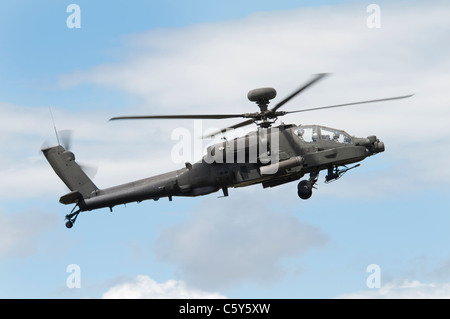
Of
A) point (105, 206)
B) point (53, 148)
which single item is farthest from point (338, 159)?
point (53, 148)

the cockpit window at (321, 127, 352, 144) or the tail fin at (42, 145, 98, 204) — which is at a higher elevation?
the cockpit window at (321, 127, 352, 144)

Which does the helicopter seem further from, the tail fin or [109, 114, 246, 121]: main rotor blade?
the tail fin

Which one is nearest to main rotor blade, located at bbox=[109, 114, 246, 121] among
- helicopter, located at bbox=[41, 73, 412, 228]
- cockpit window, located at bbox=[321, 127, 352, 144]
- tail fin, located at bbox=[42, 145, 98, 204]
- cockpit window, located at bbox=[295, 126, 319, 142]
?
helicopter, located at bbox=[41, 73, 412, 228]

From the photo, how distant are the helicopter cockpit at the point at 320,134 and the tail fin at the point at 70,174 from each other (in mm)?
11402

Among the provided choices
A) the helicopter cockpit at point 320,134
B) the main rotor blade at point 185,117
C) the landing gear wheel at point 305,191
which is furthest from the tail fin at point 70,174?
the helicopter cockpit at point 320,134

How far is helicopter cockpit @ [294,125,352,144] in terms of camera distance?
104 feet

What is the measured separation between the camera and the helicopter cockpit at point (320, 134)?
31.8 meters

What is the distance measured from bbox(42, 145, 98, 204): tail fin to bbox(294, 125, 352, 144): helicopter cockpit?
449 inches

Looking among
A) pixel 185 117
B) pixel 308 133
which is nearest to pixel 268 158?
pixel 308 133

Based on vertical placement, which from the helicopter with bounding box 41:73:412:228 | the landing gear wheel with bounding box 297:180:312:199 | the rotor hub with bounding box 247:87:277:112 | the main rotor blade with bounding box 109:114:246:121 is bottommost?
the landing gear wheel with bounding box 297:180:312:199

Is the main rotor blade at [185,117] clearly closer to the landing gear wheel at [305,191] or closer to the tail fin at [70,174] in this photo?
the landing gear wheel at [305,191]

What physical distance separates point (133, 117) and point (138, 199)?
5.91 meters

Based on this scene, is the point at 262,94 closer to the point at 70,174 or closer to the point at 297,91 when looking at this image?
the point at 297,91

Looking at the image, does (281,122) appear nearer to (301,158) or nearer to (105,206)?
(301,158)
